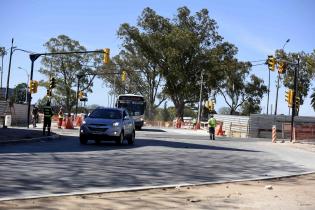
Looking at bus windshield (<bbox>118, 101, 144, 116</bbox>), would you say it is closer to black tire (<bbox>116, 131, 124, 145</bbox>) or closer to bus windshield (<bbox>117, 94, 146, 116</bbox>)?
bus windshield (<bbox>117, 94, 146, 116</bbox>)

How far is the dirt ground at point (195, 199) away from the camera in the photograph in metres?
8.87

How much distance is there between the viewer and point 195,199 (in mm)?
10094

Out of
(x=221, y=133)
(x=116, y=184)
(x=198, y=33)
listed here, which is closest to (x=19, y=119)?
(x=221, y=133)

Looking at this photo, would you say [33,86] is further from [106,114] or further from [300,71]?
[300,71]

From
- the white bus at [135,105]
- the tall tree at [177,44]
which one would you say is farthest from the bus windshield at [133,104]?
the tall tree at [177,44]

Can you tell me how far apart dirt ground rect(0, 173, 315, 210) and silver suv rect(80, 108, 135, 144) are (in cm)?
1194

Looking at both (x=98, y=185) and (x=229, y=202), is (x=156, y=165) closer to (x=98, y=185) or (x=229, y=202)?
(x=98, y=185)

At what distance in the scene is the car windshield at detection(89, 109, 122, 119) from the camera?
25114 mm

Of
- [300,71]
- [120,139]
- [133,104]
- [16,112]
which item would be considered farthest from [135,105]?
[300,71]

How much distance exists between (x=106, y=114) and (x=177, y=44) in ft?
146

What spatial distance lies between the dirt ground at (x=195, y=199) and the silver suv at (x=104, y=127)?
11.9 metres

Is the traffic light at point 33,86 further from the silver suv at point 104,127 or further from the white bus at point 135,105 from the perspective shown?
the silver suv at point 104,127

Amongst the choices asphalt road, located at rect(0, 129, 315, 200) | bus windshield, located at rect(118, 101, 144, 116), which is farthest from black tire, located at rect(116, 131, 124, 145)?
bus windshield, located at rect(118, 101, 144, 116)

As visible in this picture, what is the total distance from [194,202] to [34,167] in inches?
204
